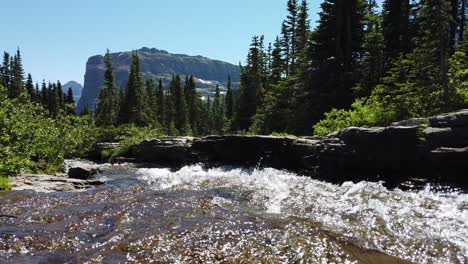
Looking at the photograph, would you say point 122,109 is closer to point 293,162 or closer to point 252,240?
point 293,162

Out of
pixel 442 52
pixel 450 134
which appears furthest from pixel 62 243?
pixel 442 52

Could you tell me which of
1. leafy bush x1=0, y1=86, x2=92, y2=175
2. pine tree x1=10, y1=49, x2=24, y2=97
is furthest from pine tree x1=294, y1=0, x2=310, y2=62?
pine tree x1=10, y1=49, x2=24, y2=97

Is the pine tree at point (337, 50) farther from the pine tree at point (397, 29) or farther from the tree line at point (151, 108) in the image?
the tree line at point (151, 108)

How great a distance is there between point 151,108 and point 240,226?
282 ft

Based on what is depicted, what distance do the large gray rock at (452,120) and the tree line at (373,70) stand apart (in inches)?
319

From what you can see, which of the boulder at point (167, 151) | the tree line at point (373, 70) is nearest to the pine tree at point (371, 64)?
the tree line at point (373, 70)

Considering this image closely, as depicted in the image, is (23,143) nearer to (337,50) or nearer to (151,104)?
(337,50)

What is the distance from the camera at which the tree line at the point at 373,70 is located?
22469mm

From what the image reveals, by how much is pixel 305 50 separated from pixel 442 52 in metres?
14.4

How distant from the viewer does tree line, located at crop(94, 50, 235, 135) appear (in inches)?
2958

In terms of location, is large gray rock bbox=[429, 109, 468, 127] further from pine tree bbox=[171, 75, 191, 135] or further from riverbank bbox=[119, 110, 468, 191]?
pine tree bbox=[171, 75, 191, 135]

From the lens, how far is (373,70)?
3191 cm

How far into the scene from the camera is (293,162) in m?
21.4

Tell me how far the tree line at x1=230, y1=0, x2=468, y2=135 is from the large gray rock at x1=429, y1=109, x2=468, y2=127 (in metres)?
8.10
